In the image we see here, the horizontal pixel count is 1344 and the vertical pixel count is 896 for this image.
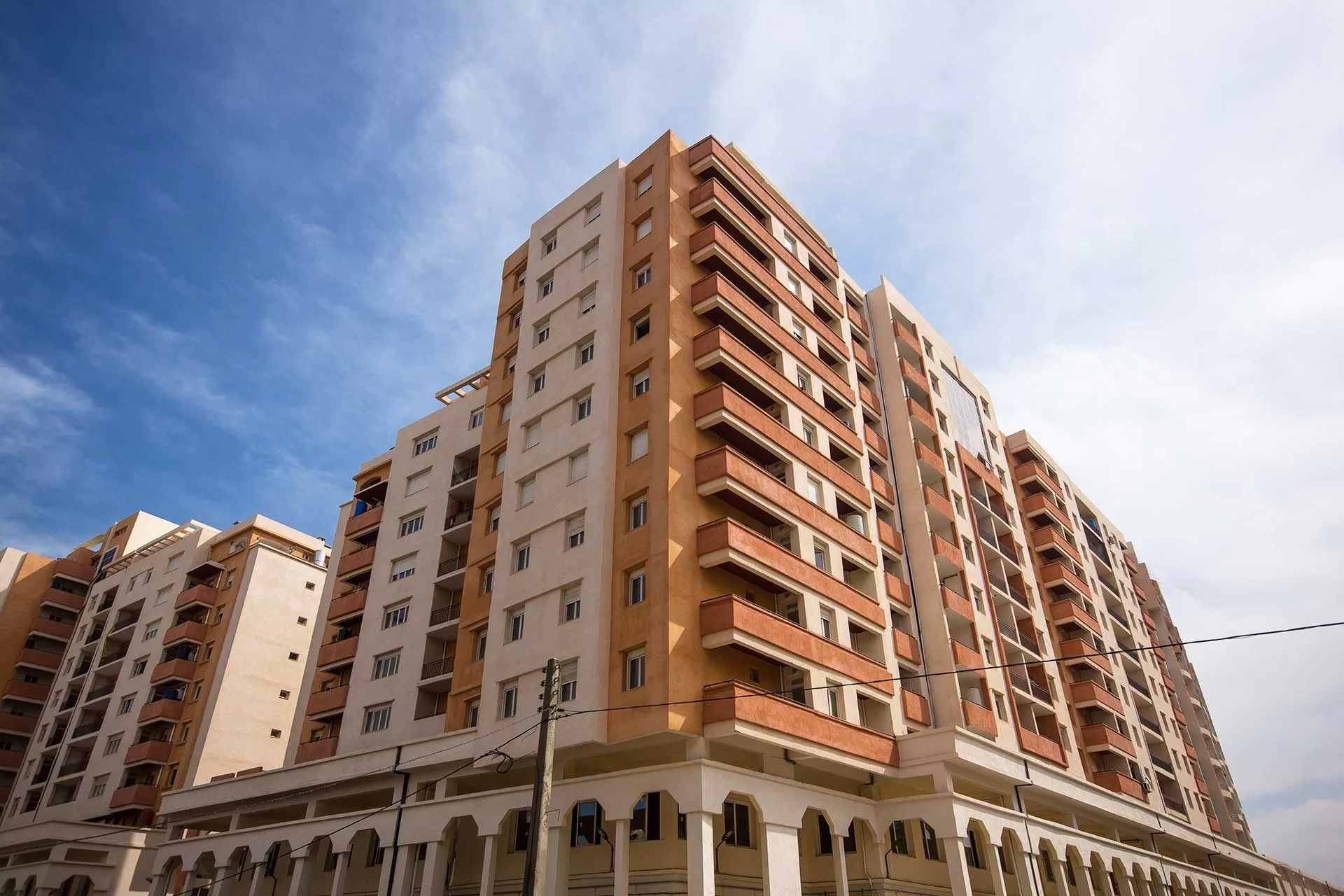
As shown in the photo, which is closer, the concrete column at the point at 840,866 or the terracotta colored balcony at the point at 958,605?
the concrete column at the point at 840,866

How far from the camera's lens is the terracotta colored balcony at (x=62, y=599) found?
247ft

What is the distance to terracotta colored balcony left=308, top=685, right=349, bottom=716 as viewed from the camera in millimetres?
42438

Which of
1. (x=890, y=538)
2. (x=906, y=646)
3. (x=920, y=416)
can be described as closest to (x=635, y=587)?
(x=906, y=646)

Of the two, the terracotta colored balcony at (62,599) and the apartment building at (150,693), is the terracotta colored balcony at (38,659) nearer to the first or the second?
the apartment building at (150,693)

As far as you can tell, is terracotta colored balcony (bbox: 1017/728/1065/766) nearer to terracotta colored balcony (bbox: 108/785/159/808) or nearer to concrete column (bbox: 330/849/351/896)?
concrete column (bbox: 330/849/351/896)

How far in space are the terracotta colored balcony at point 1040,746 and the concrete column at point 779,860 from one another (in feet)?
61.2

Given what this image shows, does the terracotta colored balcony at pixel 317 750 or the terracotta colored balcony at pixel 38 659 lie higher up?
the terracotta colored balcony at pixel 38 659

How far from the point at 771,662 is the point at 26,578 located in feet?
245

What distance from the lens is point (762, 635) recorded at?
1101 inches

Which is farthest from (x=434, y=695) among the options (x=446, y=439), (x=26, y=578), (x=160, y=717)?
(x=26, y=578)

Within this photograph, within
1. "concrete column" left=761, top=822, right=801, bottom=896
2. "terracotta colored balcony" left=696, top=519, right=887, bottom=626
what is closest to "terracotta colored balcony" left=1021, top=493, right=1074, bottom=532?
"terracotta colored balcony" left=696, top=519, right=887, bottom=626

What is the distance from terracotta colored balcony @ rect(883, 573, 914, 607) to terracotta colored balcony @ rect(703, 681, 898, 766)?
26.1 feet

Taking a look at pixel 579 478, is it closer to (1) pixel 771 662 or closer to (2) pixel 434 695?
(1) pixel 771 662

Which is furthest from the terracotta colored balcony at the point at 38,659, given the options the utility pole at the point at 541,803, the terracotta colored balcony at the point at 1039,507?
the terracotta colored balcony at the point at 1039,507
